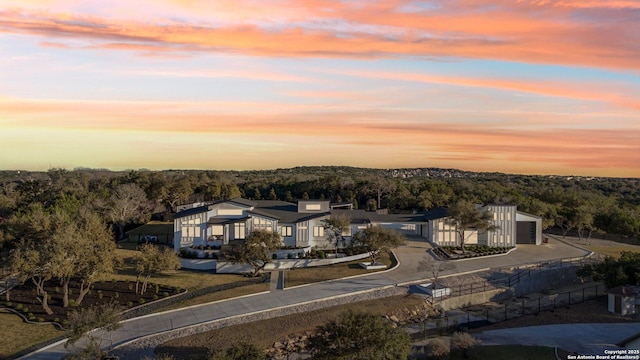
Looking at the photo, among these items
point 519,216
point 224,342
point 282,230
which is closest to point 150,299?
point 224,342

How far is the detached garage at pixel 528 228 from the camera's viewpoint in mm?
55844

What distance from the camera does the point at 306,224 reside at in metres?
51.8

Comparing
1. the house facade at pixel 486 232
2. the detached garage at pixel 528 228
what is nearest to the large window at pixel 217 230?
the house facade at pixel 486 232

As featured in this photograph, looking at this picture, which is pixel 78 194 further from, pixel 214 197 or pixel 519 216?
pixel 519 216

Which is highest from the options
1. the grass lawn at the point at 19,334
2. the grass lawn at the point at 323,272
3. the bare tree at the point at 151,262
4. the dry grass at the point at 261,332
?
the bare tree at the point at 151,262

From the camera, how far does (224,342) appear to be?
28.5 meters

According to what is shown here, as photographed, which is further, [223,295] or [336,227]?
[336,227]

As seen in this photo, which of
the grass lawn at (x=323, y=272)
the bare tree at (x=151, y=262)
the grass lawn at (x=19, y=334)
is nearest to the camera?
the grass lawn at (x=19, y=334)

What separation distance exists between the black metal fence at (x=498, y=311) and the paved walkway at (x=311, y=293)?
5.46 metres

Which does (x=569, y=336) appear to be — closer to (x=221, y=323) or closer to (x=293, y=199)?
(x=221, y=323)

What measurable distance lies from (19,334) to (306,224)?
90.3ft

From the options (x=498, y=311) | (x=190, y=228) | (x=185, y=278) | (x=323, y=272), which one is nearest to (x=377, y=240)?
(x=323, y=272)

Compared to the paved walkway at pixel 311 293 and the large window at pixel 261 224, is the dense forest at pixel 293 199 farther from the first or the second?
the large window at pixel 261 224

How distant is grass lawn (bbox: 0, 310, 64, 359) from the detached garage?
45.4 m
